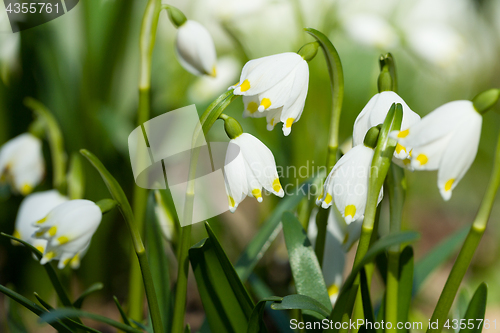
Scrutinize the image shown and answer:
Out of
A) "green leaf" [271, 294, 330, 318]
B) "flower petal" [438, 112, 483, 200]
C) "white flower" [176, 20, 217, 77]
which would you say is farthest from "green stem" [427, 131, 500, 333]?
"white flower" [176, 20, 217, 77]

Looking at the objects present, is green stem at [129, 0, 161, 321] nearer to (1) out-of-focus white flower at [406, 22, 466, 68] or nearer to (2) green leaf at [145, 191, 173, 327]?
(2) green leaf at [145, 191, 173, 327]

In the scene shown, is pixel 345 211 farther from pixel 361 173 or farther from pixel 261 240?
pixel 261 240

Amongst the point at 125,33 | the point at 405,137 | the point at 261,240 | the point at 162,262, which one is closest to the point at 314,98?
the point at 125,33

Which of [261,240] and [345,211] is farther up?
→ [345,211]

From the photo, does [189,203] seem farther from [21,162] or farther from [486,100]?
[21,162]

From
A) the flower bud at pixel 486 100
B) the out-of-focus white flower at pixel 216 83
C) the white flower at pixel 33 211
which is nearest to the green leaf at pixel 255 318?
the flower bud at pixel 486 100

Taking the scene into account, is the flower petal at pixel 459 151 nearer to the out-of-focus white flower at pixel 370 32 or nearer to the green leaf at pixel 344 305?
the green leaf at pixel 344 305
